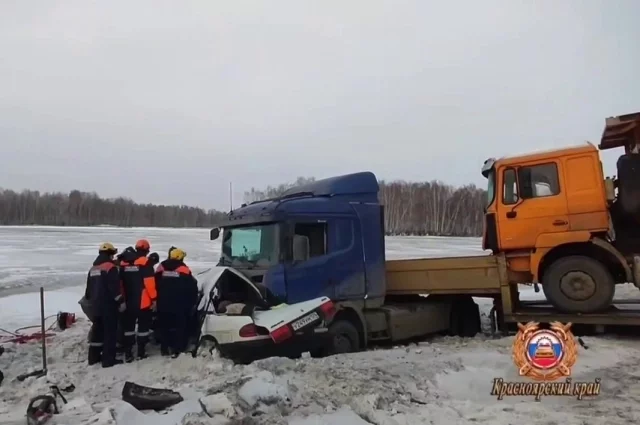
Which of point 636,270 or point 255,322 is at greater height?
point 636,270

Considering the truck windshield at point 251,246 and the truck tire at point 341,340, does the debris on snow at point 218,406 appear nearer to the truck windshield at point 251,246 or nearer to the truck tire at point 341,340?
the truck tire at point 341,340

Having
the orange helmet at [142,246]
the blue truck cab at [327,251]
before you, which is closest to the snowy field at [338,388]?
the blue truck cab at [327,251]

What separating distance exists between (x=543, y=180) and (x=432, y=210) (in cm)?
6305

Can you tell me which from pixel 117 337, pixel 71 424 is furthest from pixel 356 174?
pixel 71 424

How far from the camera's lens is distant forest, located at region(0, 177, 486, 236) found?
68375mm

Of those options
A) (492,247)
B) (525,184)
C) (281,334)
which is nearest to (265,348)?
(281,334)

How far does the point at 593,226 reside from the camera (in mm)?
8086

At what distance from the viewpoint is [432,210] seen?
7056 cm

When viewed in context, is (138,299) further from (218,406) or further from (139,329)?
(218,406)

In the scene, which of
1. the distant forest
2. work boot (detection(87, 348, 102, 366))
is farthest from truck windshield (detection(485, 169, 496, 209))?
the distant forest

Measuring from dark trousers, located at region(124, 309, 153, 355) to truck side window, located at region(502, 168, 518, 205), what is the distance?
18.6 ft

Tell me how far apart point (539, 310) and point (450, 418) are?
4892 millimetres

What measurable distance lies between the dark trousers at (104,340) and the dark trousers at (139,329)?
18 centimetres

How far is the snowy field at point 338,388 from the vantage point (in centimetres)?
440
